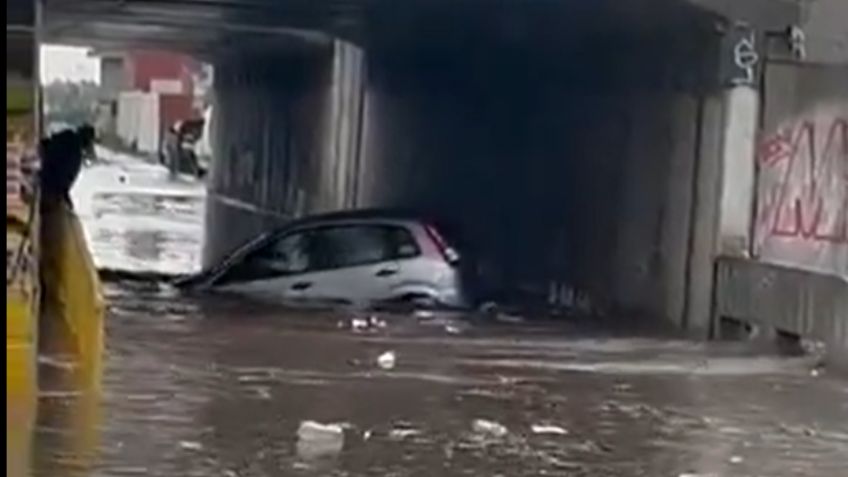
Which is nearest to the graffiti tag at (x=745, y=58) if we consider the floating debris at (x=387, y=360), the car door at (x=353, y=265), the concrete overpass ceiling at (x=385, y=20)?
the concrete overpass ceiling at (x=385, y=20)

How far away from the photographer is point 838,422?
14.5 m

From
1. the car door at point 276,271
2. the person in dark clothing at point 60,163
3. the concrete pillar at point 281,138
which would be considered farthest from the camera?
the concrete pillar at point 281,138

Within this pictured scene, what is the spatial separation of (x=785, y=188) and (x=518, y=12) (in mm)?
6722

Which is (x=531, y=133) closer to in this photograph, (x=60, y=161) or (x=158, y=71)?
(x=60, y=161)

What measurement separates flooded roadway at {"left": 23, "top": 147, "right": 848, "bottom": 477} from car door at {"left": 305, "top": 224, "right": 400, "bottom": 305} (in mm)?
3065

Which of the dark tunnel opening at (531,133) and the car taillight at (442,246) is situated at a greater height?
the dark tunnel opening at (531,133)

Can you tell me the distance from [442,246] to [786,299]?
5.71m

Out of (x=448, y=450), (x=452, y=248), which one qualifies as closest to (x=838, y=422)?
(x=448, y=450)

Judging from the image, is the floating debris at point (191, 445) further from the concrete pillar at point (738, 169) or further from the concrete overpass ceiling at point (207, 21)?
the concrete overpass ceiling at point (207, 21)

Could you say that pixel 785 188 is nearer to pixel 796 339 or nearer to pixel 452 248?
pixel 796 339

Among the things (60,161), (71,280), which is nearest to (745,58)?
(60,161)

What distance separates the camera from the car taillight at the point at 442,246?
24.5 metres

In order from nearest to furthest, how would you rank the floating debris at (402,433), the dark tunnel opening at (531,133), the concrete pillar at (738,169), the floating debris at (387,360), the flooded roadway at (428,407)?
the flooded roadway at (428,407) < the floating debris at (402,433) < the floating debris at (387,360) < the concrete pillar at (738,169) < the dark tunnel opening at (531,133)

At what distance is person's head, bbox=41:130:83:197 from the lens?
15258 mm
